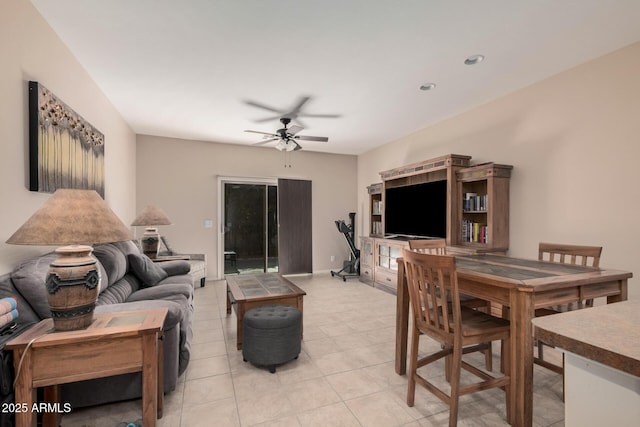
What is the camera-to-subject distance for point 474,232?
152 inches

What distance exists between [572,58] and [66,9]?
426cm

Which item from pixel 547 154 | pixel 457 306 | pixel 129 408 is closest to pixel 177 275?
pixel 129 408

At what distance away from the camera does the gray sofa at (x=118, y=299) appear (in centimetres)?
164

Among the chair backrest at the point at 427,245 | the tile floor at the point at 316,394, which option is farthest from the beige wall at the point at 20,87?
the chair backrest at the point at 427,245

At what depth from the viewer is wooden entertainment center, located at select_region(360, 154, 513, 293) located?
3547 mm

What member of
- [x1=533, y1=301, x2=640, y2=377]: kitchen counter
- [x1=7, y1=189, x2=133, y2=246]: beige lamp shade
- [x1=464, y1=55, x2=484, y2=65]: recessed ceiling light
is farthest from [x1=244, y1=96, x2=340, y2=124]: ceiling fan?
[x1=533, y1=301, x2=640, y2=377]: kitchen counter

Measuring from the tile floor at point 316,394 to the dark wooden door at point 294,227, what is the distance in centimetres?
321

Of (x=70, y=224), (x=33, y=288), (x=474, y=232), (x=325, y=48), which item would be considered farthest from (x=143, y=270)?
(x=474, y=232)

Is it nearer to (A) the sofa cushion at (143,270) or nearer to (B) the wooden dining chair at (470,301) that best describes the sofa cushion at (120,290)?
(A) the sofa cushion at (143,270)

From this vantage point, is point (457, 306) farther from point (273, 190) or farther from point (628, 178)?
point (273, 190)

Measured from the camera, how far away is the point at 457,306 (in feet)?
5.59

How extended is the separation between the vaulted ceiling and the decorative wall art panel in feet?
2.05

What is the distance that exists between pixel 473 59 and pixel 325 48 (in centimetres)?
141

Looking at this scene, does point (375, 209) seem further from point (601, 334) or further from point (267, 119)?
point (601, 334)
